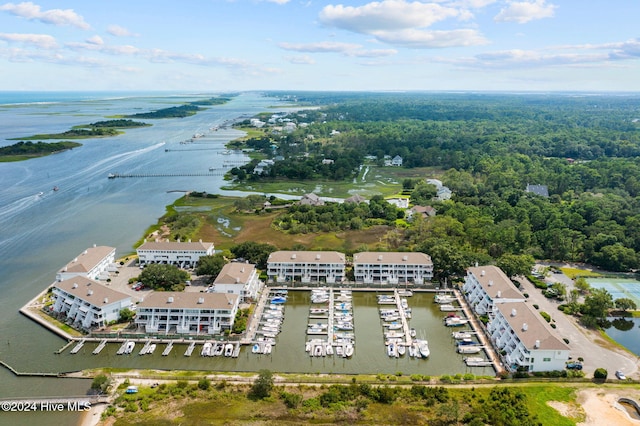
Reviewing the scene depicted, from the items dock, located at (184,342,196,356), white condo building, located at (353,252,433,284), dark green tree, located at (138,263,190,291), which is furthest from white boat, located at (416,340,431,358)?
dark green tree, located at (138,263,190,291)

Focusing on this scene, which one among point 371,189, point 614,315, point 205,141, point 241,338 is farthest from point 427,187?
point 205,141

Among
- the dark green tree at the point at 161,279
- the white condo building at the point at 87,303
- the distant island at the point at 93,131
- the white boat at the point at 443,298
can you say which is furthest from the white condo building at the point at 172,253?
the distant island at the point at 93,131

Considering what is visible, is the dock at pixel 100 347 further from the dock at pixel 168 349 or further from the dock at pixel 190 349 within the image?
the dock at pixel 190 349

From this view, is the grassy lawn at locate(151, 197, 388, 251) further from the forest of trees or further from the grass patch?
the grass patch

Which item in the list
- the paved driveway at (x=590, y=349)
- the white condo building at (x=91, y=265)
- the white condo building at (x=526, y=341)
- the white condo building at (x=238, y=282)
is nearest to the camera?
the white condo building at (x=526, y=341)

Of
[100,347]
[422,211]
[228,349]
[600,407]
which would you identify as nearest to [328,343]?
[228,349]

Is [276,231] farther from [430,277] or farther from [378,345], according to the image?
[378,345]

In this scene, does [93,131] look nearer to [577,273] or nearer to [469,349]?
[577,273]
